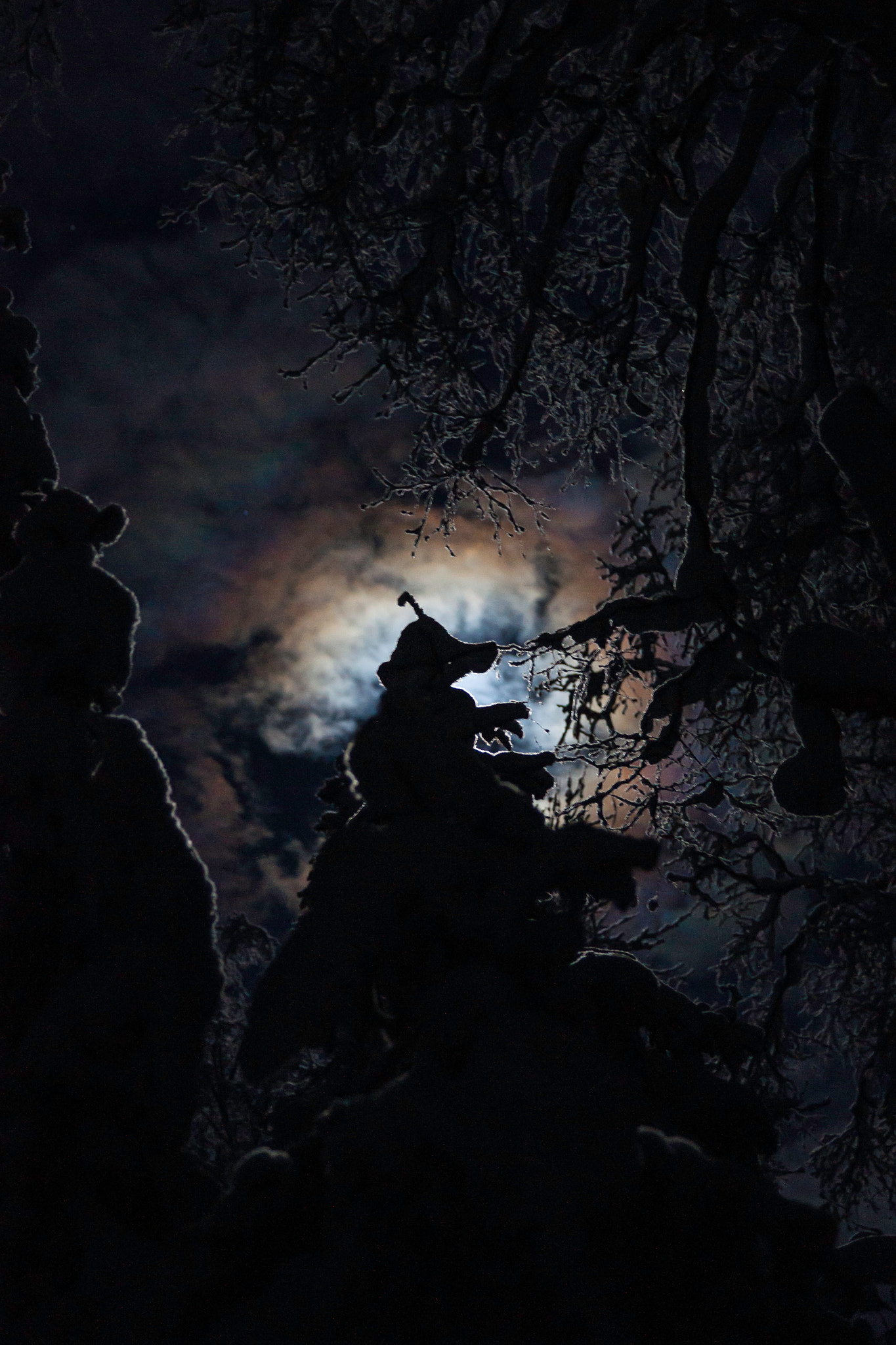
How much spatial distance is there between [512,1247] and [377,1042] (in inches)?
31.5

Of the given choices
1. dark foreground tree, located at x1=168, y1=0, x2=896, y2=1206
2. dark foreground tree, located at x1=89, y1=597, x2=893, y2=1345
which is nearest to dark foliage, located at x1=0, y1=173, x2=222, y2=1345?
dark foreground tree, located at x1=89, y1=597, x2=893, y2=1345

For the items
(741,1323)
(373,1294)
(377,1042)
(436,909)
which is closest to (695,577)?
(436,909)

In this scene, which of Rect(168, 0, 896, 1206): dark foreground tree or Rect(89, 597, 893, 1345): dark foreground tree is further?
Rect(168, 0, 896, 1206): dark foreground tree

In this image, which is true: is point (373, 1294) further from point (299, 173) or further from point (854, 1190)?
point (854, 1190)

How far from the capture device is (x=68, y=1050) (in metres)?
2.58

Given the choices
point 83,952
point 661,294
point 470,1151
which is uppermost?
point 661,294

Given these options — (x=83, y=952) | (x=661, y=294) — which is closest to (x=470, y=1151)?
(x=83, y=952)

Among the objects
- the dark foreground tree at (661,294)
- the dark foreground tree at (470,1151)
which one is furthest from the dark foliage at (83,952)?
the dark foreground tree at (661,294)

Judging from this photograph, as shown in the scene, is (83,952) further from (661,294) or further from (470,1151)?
(661,294)

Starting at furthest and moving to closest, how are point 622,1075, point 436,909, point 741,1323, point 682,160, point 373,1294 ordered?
point 682,160 < point 436,909 < point 622,1075 < point 741,1323 < point 373,1294

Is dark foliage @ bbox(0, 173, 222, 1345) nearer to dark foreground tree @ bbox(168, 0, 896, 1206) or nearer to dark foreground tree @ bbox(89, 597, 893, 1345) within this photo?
dark foreground tree @ bbox(89, 597, 893, 1345)

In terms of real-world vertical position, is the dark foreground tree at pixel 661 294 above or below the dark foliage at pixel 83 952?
above

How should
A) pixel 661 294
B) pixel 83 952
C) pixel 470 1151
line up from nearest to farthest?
pixel 470 1151 < pixel 83 952 < pixel 661 294

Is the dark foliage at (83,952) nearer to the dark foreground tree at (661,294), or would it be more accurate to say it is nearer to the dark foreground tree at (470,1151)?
the dark foreground tree at (470,1151)
